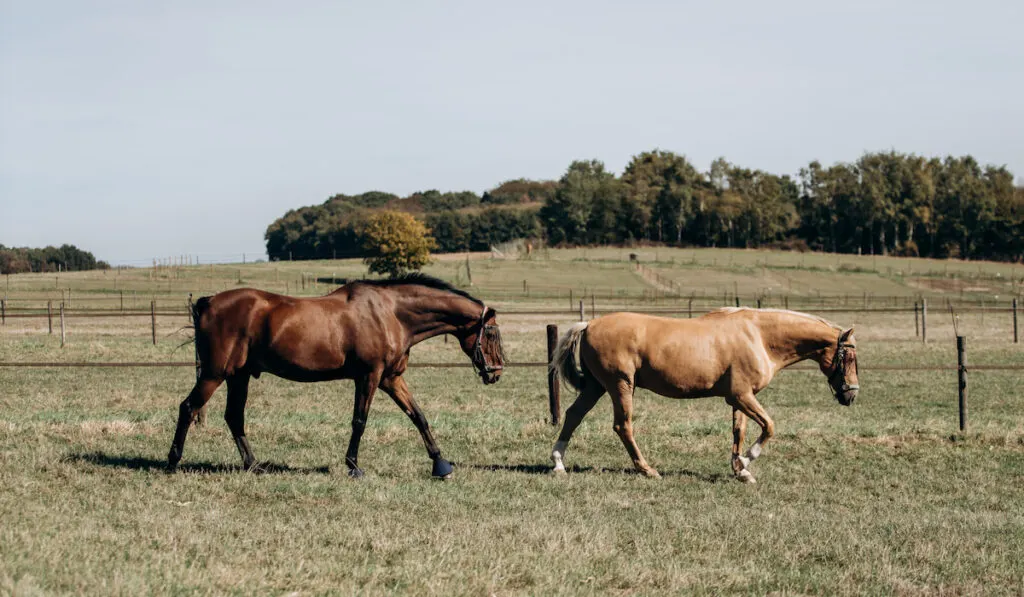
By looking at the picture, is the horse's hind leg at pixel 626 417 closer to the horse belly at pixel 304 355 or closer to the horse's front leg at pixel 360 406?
the horse's front leg at pixel 360 406

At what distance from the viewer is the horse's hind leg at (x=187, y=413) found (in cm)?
866

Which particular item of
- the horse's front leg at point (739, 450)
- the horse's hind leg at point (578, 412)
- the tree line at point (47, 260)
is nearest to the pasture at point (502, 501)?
the horse's front leg at point (739, 450)

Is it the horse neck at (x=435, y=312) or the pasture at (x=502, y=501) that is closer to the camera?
the pasture at (x=502, y=501)

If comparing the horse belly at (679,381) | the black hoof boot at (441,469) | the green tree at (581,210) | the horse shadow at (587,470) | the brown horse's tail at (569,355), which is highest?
the green tree at (581,210)

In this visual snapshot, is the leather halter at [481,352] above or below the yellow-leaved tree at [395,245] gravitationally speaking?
below

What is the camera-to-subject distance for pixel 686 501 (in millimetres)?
8062

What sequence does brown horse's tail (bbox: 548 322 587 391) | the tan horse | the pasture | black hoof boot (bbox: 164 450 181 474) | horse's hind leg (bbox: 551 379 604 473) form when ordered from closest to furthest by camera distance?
the pasture → black hoof boot (bbox: 164 450 181 474) → the tan horse → horse's hind leg (bbox: 551 379 604 473) → brown horse's tail (bbox: 548 322 587 391)

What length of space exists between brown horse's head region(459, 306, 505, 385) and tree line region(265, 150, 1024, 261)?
10152 cm

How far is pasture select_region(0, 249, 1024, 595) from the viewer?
216 inches

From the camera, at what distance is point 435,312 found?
923cm

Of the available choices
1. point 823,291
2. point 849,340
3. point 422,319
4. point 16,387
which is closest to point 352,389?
point 16,387

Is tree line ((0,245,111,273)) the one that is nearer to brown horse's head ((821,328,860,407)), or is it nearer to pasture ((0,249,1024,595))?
pasture ((0,249,1024,595))

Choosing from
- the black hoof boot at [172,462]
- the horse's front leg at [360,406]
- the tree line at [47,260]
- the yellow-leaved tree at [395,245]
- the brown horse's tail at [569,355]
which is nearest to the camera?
the black hoof boot at [172,462]

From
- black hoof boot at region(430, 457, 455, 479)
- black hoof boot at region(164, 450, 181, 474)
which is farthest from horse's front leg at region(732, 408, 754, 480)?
black hoof boot at region(164, 450, 181, 474)
